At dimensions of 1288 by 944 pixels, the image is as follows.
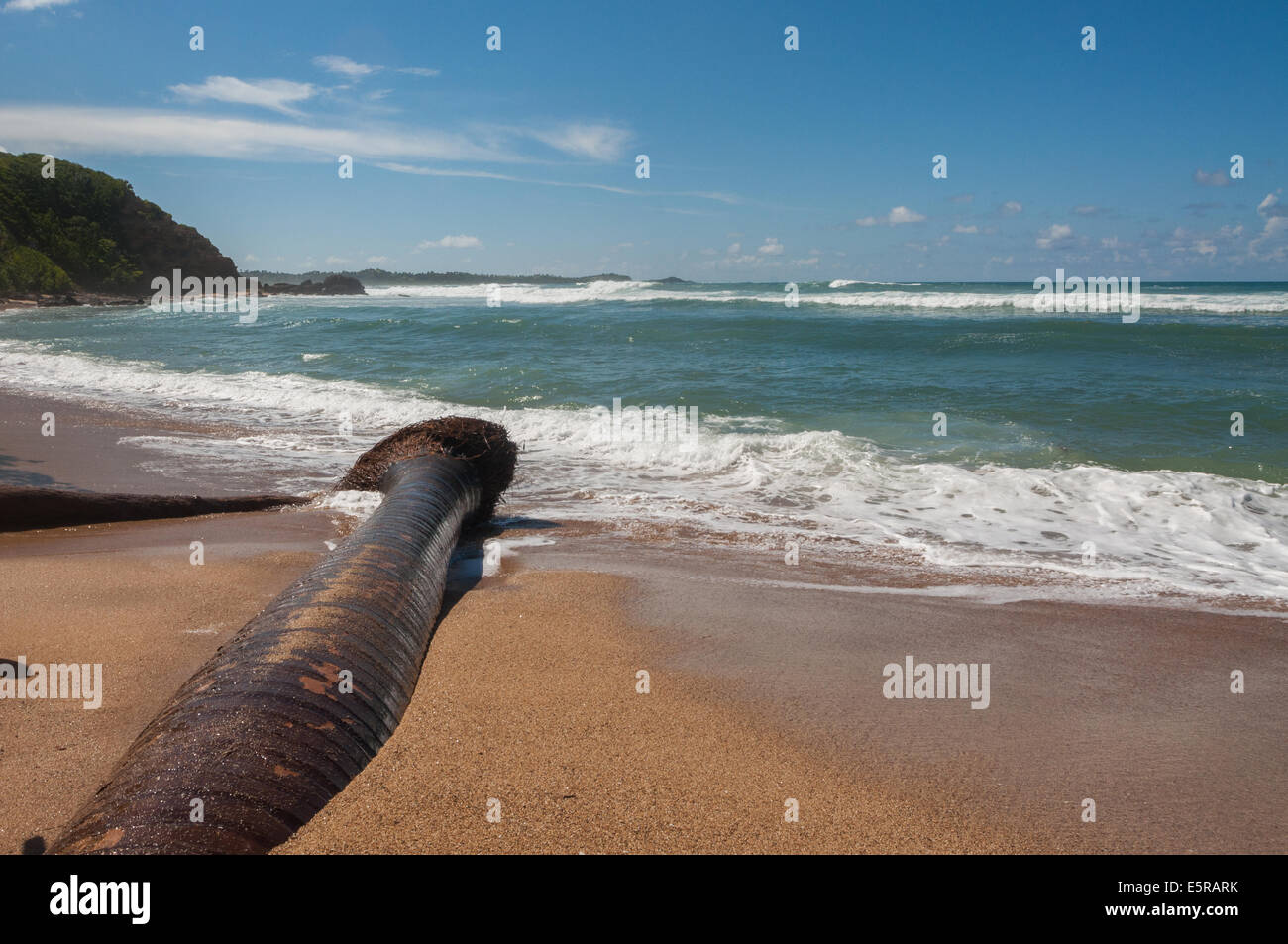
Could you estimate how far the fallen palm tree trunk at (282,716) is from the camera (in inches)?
81.3

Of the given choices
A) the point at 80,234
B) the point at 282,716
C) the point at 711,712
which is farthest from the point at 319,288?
the point at 282,716

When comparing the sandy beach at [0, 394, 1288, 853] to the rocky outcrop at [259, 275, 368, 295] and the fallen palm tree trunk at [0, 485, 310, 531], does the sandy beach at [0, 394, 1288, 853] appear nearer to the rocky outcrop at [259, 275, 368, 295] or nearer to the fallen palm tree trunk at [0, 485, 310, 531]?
the fallen palm tree trunk at [0, 485, 310, 531]

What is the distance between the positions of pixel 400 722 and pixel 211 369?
17.3m

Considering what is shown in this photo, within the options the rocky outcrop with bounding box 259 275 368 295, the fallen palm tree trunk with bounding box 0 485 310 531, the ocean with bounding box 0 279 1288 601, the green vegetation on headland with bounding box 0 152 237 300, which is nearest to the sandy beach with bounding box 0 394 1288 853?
the fallen palm tree trunk with bounding box 0 485 310 531

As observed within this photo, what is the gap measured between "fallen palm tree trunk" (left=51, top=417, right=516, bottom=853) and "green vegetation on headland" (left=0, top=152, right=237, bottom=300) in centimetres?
5508

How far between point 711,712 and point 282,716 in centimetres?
164

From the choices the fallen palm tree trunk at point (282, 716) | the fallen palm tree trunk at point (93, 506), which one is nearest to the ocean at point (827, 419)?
the fallen palm tree trunk at point (93, 506)

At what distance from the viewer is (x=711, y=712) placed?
3328mm

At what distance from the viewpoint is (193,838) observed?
198 centimetres

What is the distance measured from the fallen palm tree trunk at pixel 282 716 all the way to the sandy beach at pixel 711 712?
125 mm

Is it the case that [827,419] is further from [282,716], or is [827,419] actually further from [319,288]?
[319,288]

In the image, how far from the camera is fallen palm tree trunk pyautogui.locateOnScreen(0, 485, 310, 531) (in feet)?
18.9

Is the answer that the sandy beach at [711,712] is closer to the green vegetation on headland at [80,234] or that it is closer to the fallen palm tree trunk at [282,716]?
the fallen palm tree trunk at [282,716]
